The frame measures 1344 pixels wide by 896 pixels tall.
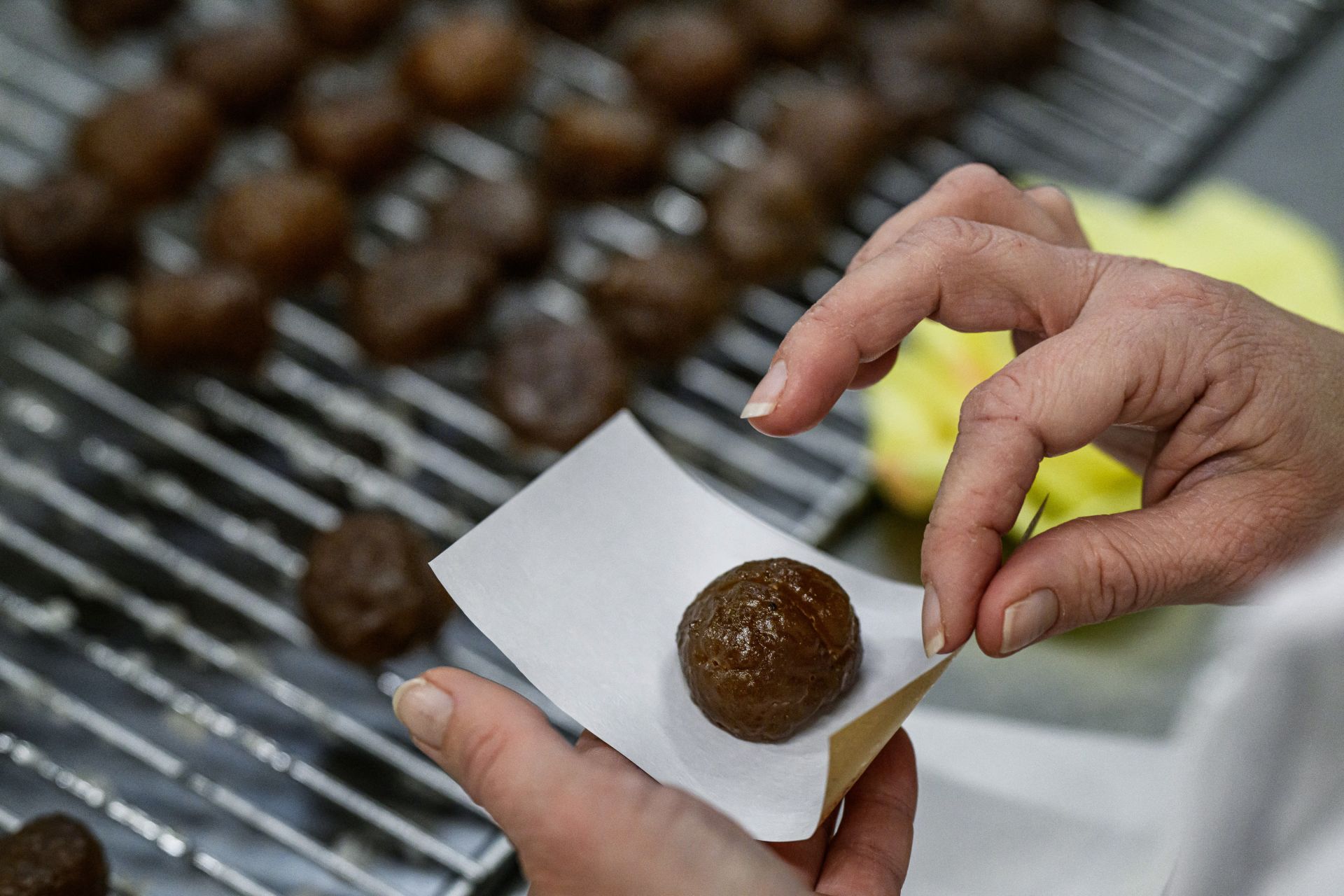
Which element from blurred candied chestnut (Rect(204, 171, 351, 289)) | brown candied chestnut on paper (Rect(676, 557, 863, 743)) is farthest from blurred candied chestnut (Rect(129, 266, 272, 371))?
brown candied chestnut on paper (Rect(676, 557, 863, 743))

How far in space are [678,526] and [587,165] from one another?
150 cm

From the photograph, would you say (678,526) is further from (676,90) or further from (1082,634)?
(676,90)

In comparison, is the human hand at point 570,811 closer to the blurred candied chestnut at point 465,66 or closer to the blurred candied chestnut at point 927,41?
the blurred candied chestnut at point 465,66

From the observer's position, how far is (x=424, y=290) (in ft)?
8.61

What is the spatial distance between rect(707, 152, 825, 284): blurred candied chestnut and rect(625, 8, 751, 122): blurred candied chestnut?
1.17 ft

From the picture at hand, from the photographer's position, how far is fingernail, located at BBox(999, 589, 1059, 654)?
1293mm

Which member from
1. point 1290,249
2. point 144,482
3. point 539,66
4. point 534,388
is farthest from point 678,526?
point 539,66

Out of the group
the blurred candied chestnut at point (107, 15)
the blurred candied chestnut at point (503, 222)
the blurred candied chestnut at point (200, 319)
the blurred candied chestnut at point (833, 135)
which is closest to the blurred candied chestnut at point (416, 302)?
the blurred candied chestnut at point (503, 222)

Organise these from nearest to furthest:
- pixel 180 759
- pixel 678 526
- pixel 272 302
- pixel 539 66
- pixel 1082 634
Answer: pixel 678 526
pixel 180 759
pixel 1082 634
pixel 272 302
pixel 539 66

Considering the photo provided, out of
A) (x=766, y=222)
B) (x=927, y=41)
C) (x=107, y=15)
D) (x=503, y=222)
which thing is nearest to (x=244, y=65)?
(x=107, y=15)

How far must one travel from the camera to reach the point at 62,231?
2586 millimetres

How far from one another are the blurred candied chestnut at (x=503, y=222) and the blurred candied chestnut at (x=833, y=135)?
2.01 ft

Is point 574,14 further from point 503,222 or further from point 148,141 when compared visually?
point 148,141

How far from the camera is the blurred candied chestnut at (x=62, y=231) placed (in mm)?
2586
